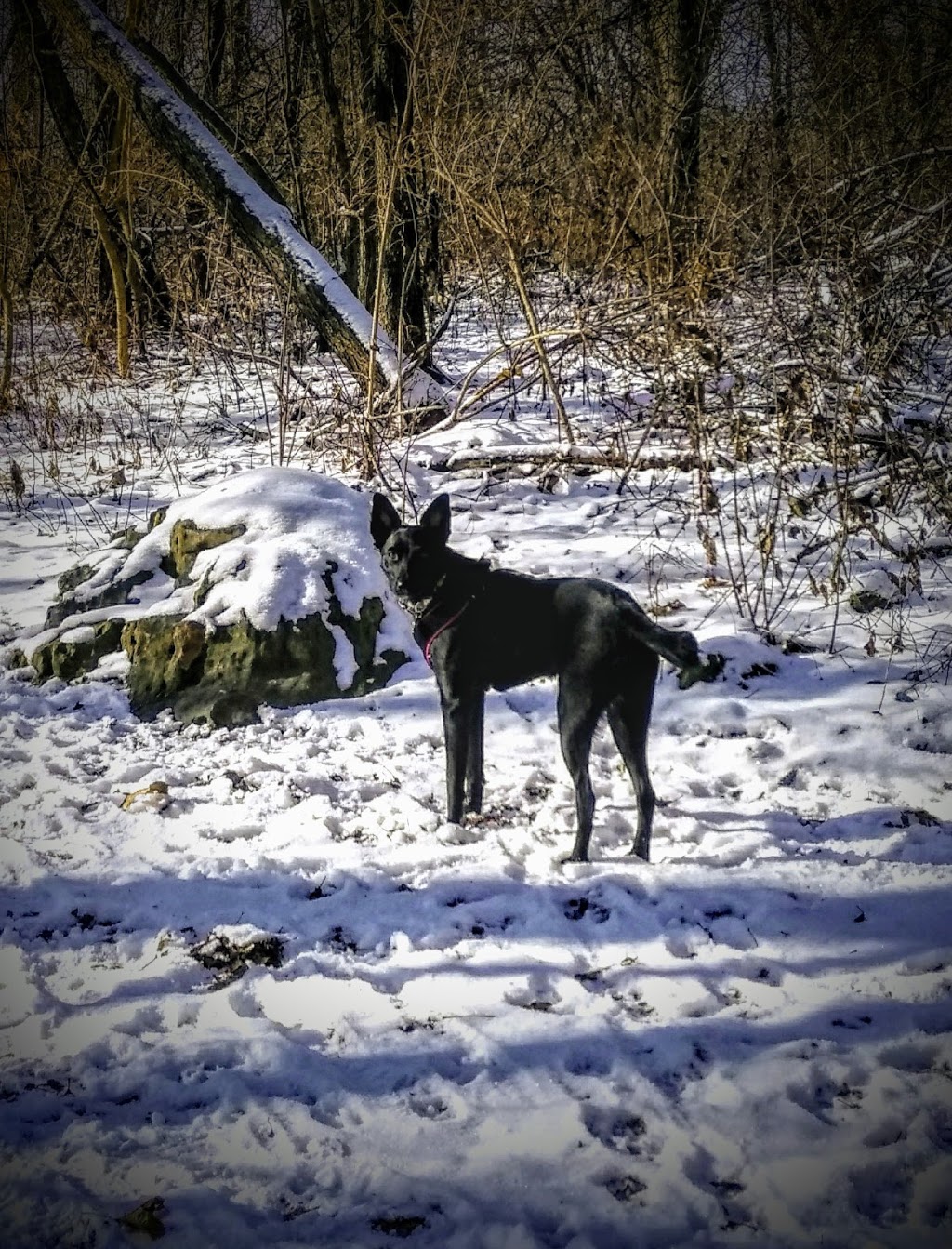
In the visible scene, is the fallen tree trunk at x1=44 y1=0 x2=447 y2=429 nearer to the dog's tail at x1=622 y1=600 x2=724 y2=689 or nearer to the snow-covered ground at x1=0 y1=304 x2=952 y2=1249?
the snow-covered ground at x1=0 y1=304 x2=952 y2=1249

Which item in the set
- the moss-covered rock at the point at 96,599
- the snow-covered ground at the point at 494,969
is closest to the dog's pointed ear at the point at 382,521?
the snow-covered ground at the point at 494,969

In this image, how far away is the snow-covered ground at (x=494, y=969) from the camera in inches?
67.2

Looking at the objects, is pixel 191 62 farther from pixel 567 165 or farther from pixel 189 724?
pixel 189 724

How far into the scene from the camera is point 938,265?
4.88 meters

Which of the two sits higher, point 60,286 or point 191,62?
point 191,62

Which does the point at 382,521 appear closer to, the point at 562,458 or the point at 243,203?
the point at 562,458

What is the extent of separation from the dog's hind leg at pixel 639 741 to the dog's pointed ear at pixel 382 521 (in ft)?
3.26

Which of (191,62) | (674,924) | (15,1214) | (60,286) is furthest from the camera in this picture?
(191,62)

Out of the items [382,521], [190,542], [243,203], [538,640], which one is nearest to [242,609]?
[190,542]

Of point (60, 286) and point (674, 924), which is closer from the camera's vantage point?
point (674, 924)

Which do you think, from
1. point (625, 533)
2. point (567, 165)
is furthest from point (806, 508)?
point (567, 165)

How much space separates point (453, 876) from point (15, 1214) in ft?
4.91

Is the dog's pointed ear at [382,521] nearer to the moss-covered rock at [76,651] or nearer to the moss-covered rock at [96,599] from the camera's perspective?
the moss-covered rock at [76,651]

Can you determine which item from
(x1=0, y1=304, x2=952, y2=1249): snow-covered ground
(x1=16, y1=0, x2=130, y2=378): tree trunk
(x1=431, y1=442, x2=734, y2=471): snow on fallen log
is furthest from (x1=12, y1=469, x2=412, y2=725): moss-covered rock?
(x1=16, y1=0, x2=130, y2=378): tree trunk
